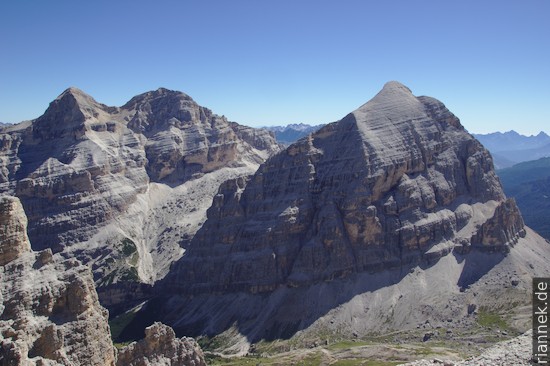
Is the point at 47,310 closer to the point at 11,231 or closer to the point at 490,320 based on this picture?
the point at 11,231

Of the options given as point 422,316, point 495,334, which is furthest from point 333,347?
point 495,334

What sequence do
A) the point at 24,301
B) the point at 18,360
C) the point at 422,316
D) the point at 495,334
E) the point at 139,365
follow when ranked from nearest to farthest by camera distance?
the point at 18,360 < the point at 24,301 < the point at 139,365 < the point at 495,334 < the point at 422,316

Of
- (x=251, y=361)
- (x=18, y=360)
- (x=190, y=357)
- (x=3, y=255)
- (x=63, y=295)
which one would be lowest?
(x=251, y=361)

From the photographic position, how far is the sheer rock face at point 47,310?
63156 mm

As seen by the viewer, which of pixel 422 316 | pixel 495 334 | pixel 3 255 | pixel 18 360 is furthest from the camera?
pixel 422 316

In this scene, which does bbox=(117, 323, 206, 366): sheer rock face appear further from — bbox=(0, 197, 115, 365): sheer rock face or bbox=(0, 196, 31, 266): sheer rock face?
bbox=(0, 196, 31, 266): sheer rock face

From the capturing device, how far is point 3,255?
71875 mm

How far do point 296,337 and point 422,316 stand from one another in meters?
46.0

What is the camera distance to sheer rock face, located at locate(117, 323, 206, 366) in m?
79.3

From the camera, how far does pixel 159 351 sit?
81.9 m

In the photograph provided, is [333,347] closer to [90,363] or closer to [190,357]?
[190,357]

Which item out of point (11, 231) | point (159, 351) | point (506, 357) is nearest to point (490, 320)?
point (159, 351)

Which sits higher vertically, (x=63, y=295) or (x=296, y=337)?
(x=63, y=295)

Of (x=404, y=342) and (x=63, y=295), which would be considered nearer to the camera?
(x=63, y=295)
